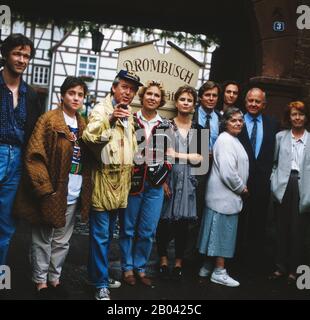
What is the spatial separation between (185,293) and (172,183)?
39.5 inches

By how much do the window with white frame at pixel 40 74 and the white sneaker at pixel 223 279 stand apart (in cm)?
2662

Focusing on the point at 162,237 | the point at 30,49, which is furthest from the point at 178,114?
the point at 30,49

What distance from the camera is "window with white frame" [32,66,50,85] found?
95.8 ft

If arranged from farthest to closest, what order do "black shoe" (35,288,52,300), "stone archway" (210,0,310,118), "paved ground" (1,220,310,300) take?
"stone archway" (210,0,310,118) < "paved ground" (1,220,310,300) < "black shoe" (35,288,52,300)

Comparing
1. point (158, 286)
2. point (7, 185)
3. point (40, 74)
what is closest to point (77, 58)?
point (40, 74)

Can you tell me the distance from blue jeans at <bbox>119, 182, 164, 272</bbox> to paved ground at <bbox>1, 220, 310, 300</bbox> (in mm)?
304

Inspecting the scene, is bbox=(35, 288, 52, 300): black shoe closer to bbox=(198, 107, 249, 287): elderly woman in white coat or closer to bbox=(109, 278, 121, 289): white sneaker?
bbox=(109, 278, 121, 289): white sneaker

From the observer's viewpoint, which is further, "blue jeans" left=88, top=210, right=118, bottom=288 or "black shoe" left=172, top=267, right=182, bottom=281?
"black shoe" left=172, top=267, right=182, bottom=281

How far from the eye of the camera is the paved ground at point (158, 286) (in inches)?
150

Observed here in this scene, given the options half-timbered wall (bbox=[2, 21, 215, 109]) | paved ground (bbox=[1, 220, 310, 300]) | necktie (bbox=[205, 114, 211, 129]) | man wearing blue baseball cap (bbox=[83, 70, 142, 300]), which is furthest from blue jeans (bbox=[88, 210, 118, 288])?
half-timbered wall (bbox=[2, 21, 215, 109])

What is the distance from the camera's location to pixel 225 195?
4.42 meters

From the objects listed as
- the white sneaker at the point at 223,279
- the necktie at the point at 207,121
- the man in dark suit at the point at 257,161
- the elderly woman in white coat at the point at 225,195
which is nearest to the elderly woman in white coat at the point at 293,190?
the man in dark suit at the point at 257,161

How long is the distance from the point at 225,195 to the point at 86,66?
24.1 metres

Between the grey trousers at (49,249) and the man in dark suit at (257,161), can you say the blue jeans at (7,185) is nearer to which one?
the grey trousers at (49,249)
